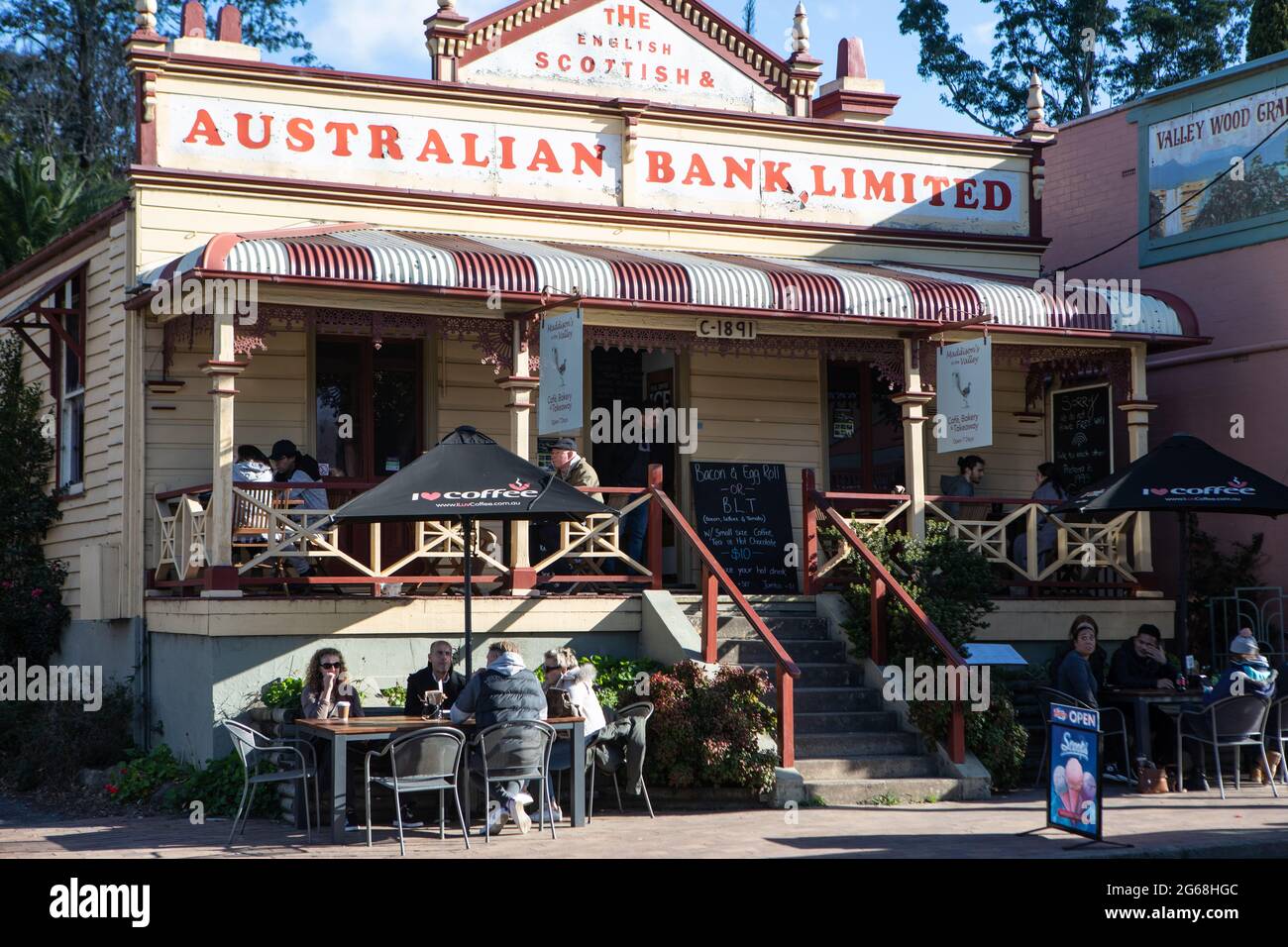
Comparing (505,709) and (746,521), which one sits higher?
(746,521)

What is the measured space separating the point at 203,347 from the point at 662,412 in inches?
196

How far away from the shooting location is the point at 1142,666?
14.5 m

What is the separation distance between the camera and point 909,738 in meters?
13.9

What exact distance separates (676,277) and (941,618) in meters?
4.07

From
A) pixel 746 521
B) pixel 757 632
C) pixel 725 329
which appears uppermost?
pixel 725 329

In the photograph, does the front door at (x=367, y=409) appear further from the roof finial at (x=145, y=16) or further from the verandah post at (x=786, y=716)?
A: the verandah post at (x=786, y=716)

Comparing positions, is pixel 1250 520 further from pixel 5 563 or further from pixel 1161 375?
pixel 5 563

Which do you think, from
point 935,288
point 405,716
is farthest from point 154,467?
point 935,288

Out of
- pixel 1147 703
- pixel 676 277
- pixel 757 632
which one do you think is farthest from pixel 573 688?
pixel 1147 703

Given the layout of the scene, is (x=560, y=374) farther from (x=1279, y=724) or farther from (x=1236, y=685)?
(x=1279, y=724)

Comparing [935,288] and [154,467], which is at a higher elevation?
[935,288]

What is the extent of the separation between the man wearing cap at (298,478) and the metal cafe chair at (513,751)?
135 inches

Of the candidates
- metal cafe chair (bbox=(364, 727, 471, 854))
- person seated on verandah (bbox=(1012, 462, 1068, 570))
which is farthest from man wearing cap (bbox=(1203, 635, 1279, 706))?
metal cafe chair (bbox=(364, 727, 471, 854))

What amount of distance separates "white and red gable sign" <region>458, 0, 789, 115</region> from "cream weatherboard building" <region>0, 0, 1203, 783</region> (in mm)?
32
